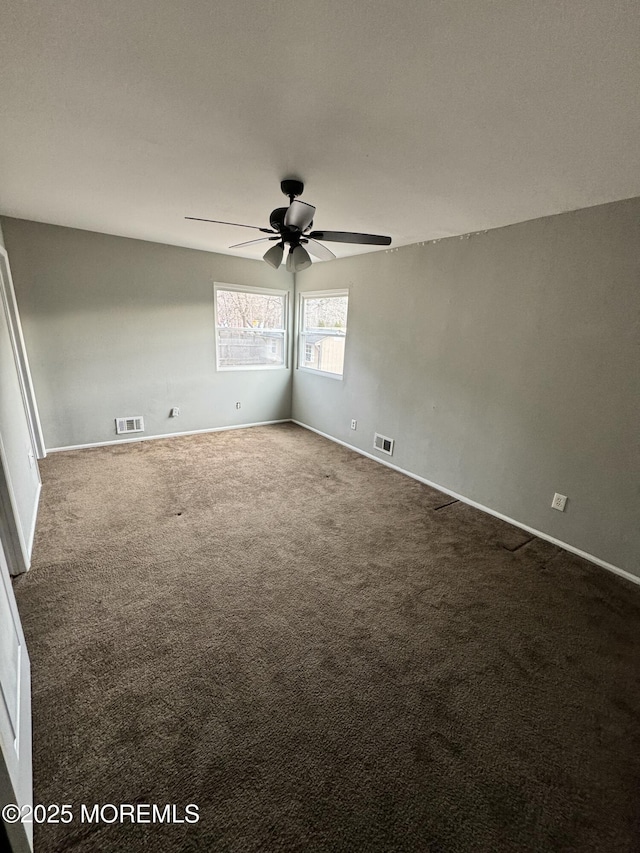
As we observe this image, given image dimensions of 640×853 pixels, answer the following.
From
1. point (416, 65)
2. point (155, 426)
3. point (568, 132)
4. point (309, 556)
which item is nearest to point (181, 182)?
point (416, 65)

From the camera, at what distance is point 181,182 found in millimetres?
2236

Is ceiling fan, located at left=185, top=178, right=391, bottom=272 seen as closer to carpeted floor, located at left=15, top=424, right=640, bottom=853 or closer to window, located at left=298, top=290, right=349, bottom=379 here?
window, located at left=298, top=290, right=349, bottom=379

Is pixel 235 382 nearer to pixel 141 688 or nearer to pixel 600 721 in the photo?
pixel 141 688

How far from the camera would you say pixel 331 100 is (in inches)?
53.6

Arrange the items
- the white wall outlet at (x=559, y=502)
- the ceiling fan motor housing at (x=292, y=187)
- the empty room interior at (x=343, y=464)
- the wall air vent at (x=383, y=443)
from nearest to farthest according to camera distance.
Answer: the empty room interior at (x=343, y=464) → the ceiling fan motor housing at (x=292, y=187) → the white wall outlet at (x=559, y=502) → the wall air vent at (x=383, y=443)

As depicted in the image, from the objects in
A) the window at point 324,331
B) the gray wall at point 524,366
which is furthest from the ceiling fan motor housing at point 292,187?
the window at point 324,331

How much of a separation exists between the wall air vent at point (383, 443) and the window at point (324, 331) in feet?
3.36

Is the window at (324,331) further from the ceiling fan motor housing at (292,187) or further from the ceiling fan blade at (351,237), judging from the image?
the ceiling fan motor housing at (292,187)

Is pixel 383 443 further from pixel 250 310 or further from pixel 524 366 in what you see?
pixel 250 310

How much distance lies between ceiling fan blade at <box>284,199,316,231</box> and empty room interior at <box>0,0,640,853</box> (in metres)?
0.02

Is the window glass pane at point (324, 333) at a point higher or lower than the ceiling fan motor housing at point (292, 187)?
lower

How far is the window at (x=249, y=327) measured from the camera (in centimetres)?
480

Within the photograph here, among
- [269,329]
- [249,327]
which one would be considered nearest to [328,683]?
[249,327]

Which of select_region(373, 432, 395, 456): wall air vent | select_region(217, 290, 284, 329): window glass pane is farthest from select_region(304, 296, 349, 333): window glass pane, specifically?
select_region(373, 432, 395, 456): wall air vent
